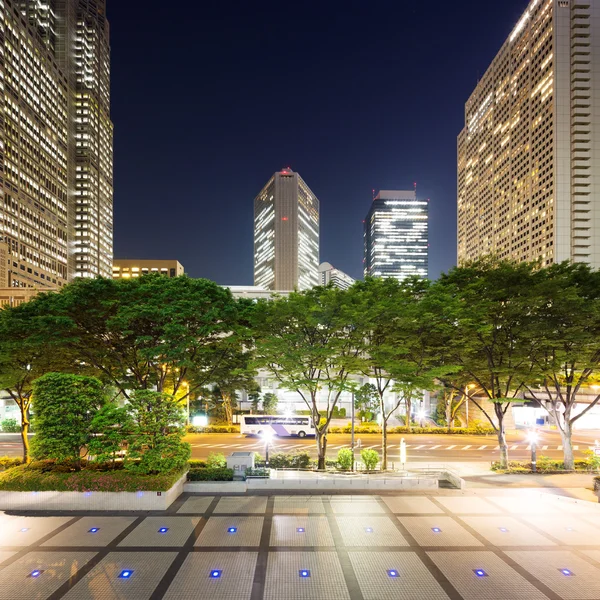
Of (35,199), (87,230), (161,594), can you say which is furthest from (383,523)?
(87,230)

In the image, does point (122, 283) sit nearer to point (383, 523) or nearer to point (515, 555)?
point (383, 523)

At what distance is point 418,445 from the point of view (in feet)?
120

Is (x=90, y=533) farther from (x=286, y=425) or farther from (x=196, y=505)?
(x=286, y=425)

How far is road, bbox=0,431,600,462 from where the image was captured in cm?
3209

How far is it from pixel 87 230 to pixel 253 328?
17167 centimetres

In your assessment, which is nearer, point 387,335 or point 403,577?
point 403,577

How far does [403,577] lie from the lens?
11375 mm

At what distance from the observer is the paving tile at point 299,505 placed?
1667 centimetres

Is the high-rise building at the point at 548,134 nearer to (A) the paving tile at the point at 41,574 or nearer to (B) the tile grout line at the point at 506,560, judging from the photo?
(B) the tile grout line at the point at 506,560

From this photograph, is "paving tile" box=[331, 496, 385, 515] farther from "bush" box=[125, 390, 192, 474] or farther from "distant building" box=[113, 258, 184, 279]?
"distant building" box=[113, 258, 184, 279]

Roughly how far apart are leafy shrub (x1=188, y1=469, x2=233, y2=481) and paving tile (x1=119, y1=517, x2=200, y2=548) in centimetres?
407

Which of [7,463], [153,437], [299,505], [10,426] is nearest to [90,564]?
[153,437]

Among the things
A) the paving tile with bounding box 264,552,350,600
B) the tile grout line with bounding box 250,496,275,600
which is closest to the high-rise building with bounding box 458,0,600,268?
the tile grout line with bounding box 250,496,275,600

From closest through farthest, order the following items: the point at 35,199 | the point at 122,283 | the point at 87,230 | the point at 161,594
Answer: the point at 161,594, the point at 122,283, the point at 35,199, the point at 87,230
